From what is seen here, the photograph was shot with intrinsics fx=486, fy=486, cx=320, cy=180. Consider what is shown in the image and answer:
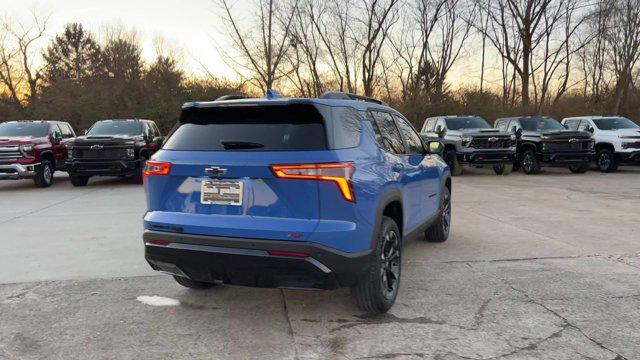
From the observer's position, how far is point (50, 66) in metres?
38.8

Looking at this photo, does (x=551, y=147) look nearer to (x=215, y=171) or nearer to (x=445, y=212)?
(x=445, y=212)

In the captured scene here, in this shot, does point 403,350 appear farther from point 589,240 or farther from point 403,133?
point 589,240

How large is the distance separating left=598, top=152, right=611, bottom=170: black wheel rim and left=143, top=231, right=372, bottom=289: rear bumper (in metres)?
15.6

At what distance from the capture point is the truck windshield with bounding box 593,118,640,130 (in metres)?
16.0

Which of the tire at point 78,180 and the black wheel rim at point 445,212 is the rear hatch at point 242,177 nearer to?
the black wheel rim at point 445,212

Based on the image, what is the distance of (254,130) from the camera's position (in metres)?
3.41

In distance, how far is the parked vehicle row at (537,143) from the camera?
14555mm

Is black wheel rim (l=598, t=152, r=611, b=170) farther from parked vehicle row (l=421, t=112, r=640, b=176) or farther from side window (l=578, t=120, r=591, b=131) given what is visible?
side window (l=578, t=120, r=591, b=131)

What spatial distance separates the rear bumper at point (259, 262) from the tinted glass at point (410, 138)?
5.88ft

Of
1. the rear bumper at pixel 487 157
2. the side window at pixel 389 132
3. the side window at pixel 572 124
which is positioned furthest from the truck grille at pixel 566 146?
the side window at pixel 389 132

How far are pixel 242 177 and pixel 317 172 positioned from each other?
0.51m

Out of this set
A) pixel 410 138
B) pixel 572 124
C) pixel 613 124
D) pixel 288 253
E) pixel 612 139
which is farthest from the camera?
pixel 572 124

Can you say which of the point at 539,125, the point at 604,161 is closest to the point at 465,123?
the point at 539,125

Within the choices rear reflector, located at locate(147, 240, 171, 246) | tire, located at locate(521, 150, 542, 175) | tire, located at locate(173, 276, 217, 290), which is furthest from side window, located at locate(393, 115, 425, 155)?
tire, located at locate(521, 150, 542, 175)
